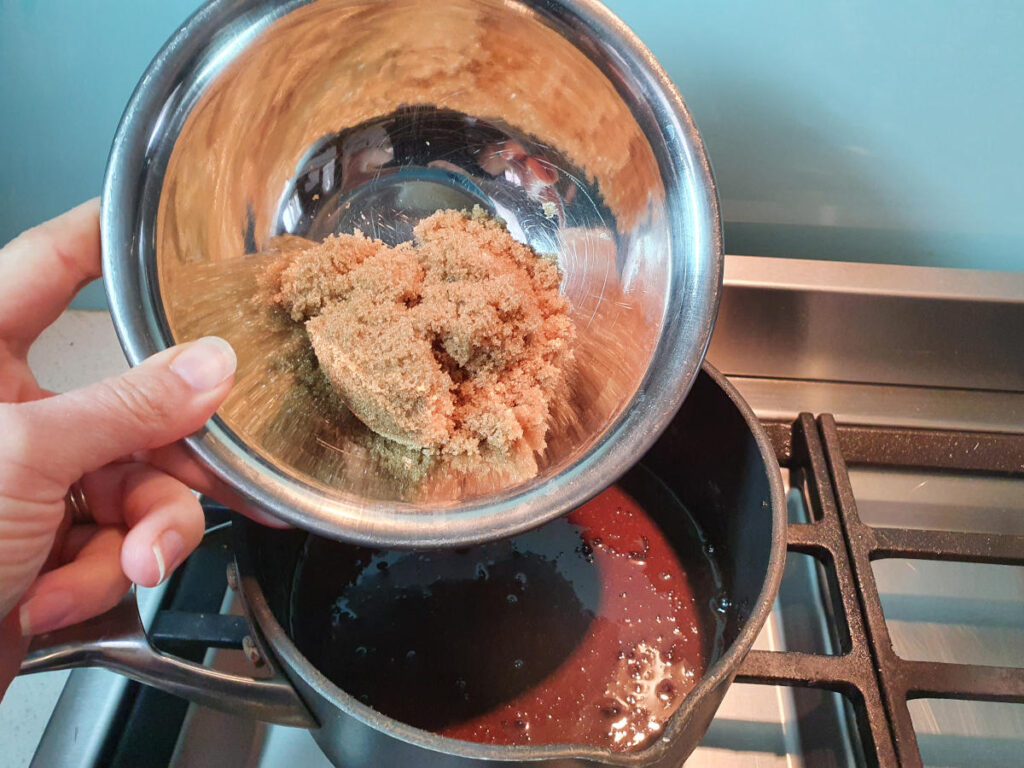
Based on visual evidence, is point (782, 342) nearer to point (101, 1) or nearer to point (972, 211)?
point (972, 211)

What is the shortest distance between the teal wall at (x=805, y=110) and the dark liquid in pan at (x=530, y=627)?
1.11 feet

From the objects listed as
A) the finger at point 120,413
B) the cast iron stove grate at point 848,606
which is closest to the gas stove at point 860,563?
the cast iron stove grate at point 848,606

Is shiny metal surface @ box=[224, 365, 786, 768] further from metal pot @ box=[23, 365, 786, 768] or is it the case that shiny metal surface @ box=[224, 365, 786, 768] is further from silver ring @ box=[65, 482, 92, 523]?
silver ring @ box=[65, 482, 92, 523]

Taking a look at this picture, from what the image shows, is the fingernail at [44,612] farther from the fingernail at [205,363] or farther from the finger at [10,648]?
the fingernail at [205,363]

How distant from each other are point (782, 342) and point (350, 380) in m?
0.46

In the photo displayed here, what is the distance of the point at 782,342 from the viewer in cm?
70

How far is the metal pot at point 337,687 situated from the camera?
369 millimetres

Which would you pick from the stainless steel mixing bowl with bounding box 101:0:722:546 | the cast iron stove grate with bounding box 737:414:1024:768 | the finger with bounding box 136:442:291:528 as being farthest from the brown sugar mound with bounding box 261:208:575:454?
the cast iron stove grate with bounding box 737:414:1024:768

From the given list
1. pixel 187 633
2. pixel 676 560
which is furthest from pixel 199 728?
pixel 676 560

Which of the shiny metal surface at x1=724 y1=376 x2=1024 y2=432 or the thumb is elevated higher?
the shiny metal surface at x1=724 y1=376 x2=1024 y2=432

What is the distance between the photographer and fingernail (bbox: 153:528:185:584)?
44 cm

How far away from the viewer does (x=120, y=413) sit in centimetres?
38

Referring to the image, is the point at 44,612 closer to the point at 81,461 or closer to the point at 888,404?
the point at 81,461

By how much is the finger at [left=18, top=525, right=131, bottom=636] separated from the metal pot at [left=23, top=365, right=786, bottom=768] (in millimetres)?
15
